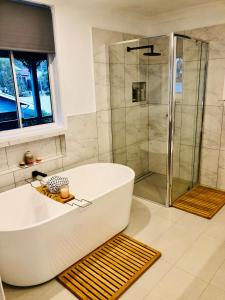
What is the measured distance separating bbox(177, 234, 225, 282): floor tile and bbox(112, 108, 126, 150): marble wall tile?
1757 mm

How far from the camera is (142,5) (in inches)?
120

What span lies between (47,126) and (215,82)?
7.69 feet

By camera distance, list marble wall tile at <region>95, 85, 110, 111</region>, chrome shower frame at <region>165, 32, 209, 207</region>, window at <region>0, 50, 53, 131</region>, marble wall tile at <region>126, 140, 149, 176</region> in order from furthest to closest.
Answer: marble wall tile at <region>126, 140, 149, 176</region> < marble wall tile at <region>95, 85, 110, 111</region> < chrome shower frame at <region>165, 32, 209, 207</region> < window at <region>0, 50, 53, 131</region>

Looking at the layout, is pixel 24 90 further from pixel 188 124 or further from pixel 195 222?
pixel 195 222

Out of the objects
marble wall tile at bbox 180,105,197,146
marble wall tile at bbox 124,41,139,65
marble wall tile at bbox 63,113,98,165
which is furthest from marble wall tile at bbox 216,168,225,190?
marble wall tile at bbox 124,41,139,65

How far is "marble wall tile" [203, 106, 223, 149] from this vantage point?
3.44 metres

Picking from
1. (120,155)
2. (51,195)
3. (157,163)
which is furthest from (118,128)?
(51,195)

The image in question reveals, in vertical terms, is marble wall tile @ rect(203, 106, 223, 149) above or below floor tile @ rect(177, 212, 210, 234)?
above

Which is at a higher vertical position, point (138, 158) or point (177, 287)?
point (138, 158)

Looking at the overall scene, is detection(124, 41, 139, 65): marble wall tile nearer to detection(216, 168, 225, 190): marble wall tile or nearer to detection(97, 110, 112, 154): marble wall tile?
detection(97, 110, 112, 154): marble wall tile

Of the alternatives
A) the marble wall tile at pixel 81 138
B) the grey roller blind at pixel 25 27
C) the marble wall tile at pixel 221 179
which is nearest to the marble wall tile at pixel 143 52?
the marble wall tile at pixel 81 138

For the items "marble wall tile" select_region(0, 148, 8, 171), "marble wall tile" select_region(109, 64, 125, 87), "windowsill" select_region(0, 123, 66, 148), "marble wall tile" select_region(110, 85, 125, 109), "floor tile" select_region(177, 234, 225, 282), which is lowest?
"floor tile" select_region(177, 234, 225, 282)

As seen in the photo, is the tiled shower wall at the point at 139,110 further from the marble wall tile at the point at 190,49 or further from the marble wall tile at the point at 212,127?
the marble wall tile at the point at 212,127

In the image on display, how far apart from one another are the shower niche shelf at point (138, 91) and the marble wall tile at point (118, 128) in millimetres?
268
